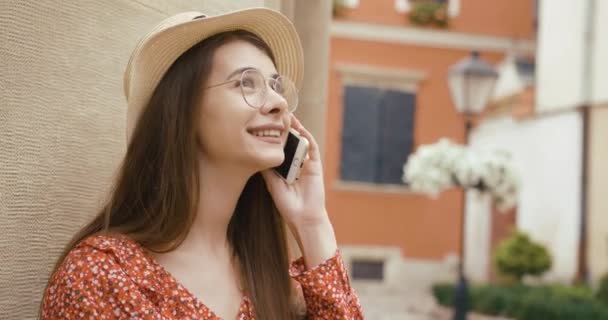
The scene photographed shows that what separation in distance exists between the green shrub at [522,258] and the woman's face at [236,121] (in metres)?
10.8

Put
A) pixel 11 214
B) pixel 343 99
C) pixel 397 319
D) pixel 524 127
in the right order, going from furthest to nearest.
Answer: pixel 343 99 < pixel 524 127 < pixel 397 319 < pixel 11 214

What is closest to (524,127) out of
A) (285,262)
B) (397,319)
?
(397,319)

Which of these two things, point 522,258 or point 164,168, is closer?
point 164,168

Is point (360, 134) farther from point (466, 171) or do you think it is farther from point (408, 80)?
point (466, 171)

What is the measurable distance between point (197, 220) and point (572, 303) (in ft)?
26.9

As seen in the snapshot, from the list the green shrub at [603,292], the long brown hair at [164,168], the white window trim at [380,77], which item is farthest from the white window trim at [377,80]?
the long brown hair at [164,168]

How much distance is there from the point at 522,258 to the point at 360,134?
4.69 meters

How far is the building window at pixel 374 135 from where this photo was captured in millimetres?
15789

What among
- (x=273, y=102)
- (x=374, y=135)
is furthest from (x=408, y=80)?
(x=273, y=102)

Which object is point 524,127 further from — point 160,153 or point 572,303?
point 160,153

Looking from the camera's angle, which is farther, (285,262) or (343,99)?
(343,99)

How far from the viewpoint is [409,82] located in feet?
53.1

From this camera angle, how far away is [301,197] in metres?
1.84

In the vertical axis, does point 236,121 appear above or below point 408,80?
below
